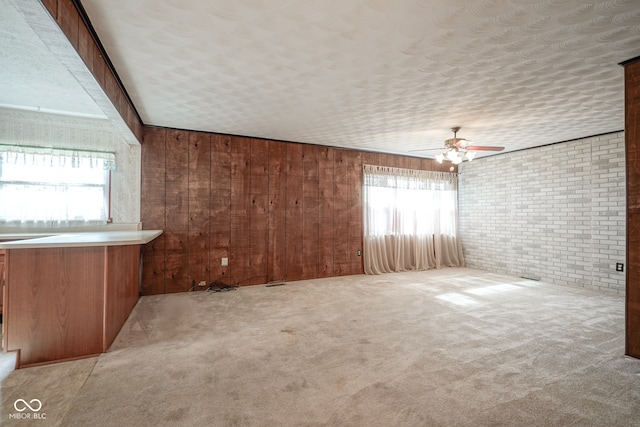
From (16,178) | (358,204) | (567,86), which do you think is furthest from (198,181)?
(567,86)

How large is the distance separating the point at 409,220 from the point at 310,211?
232 cm

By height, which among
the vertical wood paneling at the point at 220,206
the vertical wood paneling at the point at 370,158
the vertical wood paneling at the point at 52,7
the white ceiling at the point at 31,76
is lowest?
the vertical wood paneling at the point at 220,206

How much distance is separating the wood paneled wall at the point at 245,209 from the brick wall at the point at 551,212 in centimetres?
281

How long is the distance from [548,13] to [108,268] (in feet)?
12.7

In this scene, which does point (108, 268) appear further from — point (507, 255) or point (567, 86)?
point (507, 255)

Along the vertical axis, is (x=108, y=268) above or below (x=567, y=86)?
below

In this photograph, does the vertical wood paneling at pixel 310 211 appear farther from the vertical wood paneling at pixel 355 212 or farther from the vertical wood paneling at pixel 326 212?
the vertical wood paneling at pixel 355 212

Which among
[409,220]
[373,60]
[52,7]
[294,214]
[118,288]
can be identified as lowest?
[118,288]

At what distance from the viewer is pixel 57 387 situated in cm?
192

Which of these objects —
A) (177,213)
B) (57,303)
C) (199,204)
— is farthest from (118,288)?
(199,204)

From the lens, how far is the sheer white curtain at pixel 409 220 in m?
5.93

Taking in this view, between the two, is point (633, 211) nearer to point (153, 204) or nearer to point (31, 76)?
point (153, 204)

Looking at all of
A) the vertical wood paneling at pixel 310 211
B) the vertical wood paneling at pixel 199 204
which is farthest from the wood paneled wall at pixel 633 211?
the vertical wood paneling at pixel 199 204

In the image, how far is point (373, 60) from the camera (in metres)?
2.55
